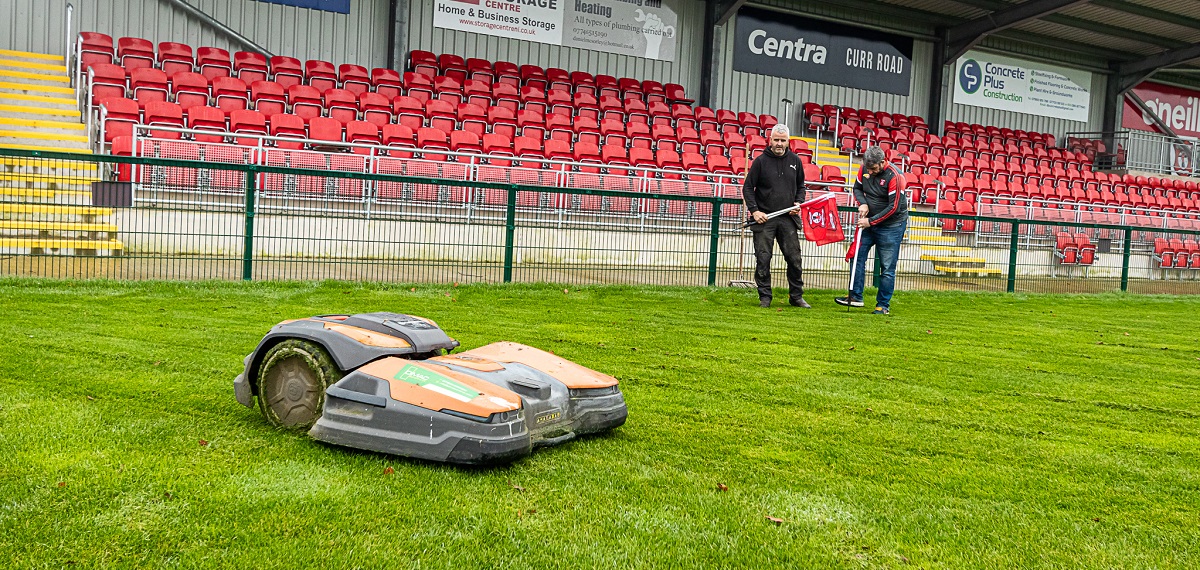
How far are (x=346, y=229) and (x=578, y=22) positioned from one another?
13.5m

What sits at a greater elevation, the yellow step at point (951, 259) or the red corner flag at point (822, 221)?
the red corner flag at point (822, 221)

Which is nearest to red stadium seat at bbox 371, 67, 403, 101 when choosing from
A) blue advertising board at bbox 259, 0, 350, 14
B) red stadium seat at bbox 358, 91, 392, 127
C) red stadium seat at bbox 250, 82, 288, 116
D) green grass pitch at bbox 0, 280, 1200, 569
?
red stadium seat at bbox 358, 91, 392, 127

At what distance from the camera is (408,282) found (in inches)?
341

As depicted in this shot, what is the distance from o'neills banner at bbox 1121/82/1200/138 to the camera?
29.2 metres

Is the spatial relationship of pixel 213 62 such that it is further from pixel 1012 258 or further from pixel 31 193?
pixel 1012 258

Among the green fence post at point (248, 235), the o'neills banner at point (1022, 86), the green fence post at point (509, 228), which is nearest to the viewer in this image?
the green fence post at point (248, 235)

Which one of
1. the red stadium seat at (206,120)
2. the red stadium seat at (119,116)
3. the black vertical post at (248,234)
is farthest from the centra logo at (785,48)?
the black vertical post at (248,234)

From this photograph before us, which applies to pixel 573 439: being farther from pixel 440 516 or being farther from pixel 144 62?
pixel 144 62

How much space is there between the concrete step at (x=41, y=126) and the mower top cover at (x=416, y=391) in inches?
468

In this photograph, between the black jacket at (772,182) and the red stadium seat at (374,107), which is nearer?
the black jacket at (772,182)

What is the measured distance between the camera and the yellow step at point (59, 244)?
762cm

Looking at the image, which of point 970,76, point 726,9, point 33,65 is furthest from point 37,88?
point 970,76

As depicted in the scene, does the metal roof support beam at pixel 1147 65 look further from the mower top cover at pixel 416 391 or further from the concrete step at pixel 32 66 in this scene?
the mower top cover at pixel 416 391

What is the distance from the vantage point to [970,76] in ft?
85.4
